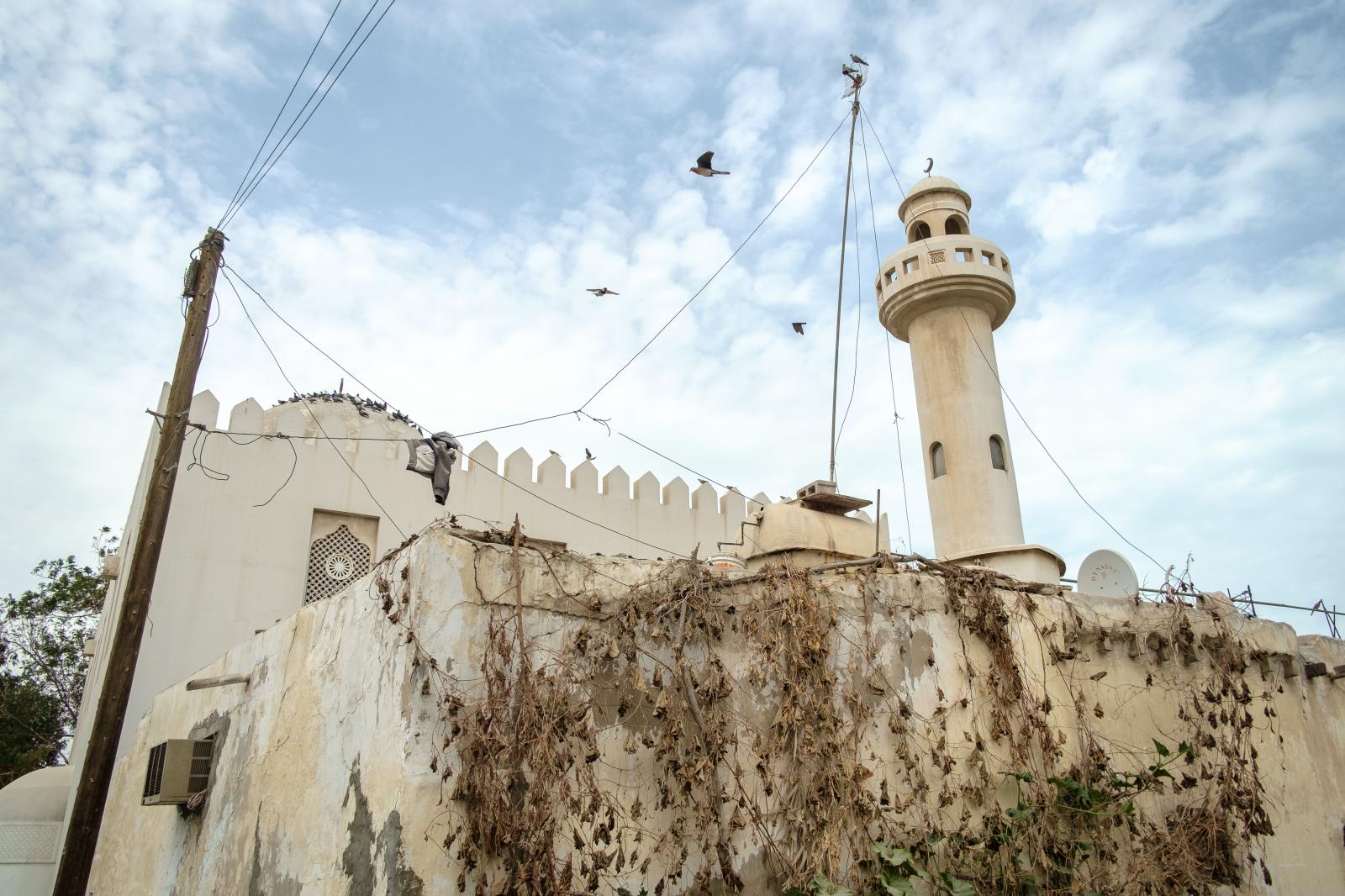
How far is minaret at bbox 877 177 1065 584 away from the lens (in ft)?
41.7

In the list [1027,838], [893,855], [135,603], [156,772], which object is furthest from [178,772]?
[1027,838]

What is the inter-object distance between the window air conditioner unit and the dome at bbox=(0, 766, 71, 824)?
644cm

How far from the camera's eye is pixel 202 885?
6.72 meters

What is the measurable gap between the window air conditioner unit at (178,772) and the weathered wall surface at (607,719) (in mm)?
186

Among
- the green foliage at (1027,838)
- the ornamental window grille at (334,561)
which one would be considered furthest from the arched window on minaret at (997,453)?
the ornamental window grille at (334,561)

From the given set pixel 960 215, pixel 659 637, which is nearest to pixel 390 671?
pixel 659 637

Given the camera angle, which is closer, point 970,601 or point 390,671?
point 390,671

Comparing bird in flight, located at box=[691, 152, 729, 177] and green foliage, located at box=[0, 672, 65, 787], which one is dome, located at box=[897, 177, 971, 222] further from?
green foliage, located at box=[0, 672, 65, 787]

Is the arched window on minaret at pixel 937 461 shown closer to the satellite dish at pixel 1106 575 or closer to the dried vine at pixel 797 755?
the satellite dish at pixel 1106 575

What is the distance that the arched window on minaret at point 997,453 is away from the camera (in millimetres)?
13000

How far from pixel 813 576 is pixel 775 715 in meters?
0.85

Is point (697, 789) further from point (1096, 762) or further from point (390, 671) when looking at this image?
point (1096, 762)

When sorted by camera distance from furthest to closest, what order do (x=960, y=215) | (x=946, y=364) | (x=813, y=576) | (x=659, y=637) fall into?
(x=960, y=215), (x=946, y=364), (x=813, y=576), (x=659, y=637)

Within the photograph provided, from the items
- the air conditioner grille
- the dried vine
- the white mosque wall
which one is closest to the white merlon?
the white mosque wall
